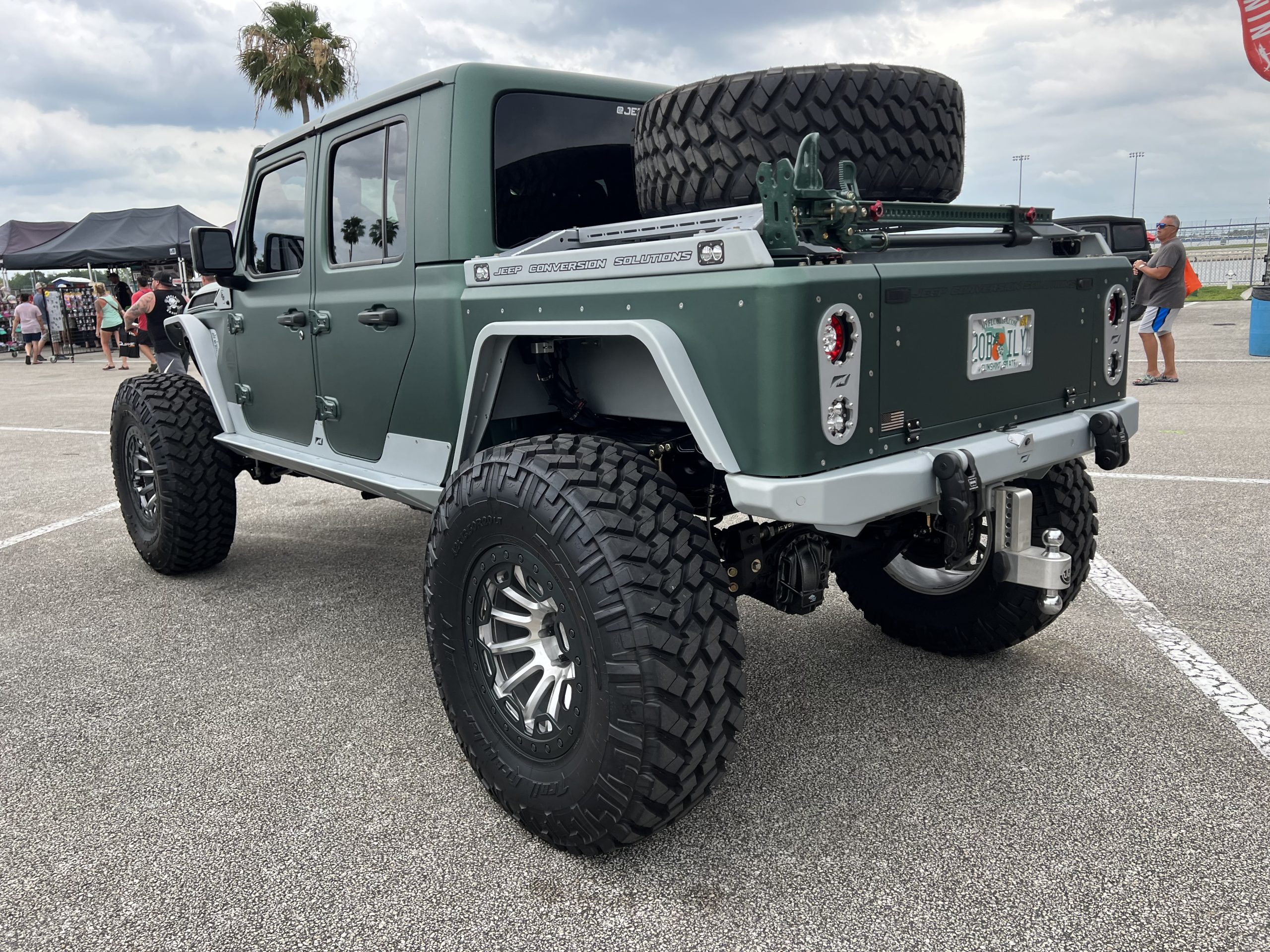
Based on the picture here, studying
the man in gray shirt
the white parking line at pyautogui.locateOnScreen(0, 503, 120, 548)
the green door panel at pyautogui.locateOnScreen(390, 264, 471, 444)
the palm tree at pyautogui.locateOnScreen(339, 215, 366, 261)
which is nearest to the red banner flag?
the man in gray shirt

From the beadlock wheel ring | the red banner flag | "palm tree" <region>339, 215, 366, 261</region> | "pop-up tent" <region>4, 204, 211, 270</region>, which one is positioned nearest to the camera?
the beadlock wheel ring

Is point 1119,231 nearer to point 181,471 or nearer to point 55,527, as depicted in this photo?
point 181,471

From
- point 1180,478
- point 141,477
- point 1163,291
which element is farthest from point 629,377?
point 1163,291

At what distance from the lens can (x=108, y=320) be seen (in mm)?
18828

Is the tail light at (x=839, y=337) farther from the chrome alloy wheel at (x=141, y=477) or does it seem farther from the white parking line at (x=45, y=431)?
the white parking line at (x=45, y=431)

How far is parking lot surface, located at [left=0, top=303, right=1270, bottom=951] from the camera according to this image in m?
2.23

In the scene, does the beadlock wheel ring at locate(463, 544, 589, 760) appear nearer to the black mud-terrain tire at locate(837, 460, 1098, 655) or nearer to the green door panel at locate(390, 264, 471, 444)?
the green door panel at locate(390, 264, 471, 444)

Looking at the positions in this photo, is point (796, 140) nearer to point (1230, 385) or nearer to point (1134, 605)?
point (1134, 605)

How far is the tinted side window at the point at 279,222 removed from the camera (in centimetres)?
392

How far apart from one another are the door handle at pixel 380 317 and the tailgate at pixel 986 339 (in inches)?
67.0

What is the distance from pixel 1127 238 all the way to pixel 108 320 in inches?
773

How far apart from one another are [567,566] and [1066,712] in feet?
6.25

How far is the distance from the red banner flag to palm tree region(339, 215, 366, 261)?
1280cm

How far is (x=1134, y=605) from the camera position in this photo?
13.4ft
